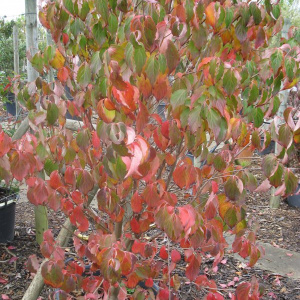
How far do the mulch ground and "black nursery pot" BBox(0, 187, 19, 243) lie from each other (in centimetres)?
6

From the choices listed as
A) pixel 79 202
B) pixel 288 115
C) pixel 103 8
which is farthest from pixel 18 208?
pixel 288 115

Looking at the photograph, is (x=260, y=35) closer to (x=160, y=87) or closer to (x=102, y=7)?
(x=160, y=87)

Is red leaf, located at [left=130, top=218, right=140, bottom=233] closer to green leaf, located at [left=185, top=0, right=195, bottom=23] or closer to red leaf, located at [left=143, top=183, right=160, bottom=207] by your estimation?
red leaf, located at [left=143, top=183, right=160, bottom=207]

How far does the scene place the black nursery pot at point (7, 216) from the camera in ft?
8.81

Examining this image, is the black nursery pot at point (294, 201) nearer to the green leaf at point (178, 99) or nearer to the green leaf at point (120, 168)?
the green leaf at point (178, 99)

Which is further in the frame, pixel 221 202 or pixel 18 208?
pixel 18 208

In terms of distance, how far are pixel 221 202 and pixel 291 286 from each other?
4.89 ft

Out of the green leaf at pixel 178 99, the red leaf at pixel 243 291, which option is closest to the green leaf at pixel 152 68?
the green leaf at pixel 178 99

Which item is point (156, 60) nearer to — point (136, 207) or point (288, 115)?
point (288, 115)

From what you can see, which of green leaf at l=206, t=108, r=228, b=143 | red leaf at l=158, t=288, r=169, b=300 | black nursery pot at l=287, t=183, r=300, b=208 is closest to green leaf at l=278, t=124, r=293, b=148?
green leaf at l=206, t=108, r=228, b=143

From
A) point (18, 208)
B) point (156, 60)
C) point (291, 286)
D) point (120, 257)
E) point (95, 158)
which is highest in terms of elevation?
point (156, 60)

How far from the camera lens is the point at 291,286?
2.52 metres

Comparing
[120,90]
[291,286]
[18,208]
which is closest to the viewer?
[120,90]

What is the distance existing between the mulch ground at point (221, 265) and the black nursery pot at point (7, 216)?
0.06 metres
